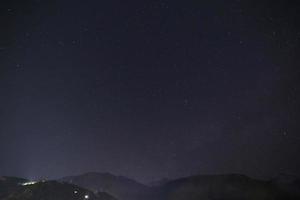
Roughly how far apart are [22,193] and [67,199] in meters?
19.0

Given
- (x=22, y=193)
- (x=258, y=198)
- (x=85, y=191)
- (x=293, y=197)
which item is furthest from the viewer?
(x=293, y=197)

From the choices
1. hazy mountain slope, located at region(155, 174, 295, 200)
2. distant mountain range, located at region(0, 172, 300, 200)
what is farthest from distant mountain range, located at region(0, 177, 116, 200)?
hazy mountain slope, located at region(155, 174, 295, 200)

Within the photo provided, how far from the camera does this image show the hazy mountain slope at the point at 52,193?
5241 inches

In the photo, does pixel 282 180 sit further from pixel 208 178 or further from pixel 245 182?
pixel 208 178

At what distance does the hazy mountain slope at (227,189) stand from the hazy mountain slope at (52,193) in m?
50.9

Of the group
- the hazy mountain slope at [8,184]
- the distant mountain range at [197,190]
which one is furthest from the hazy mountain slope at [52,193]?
the hazy mountain slope at [8,184]

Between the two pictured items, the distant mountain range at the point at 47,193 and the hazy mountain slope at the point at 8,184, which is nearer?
the distant mountain range at the point at 47,193

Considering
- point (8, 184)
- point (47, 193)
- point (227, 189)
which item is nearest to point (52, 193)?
point (47, 193)

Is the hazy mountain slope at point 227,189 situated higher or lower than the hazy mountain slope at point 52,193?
lower

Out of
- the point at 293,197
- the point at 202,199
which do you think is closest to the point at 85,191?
the point at 202,199

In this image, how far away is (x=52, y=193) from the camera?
138500 millimetres

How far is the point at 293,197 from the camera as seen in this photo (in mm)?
170500

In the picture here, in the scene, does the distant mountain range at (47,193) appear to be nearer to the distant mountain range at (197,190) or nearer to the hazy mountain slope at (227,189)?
the distant mountain range at (197,190)

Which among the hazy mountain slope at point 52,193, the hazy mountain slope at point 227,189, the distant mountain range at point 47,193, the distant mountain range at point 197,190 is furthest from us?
the hazy mountain slope at point 227,189
